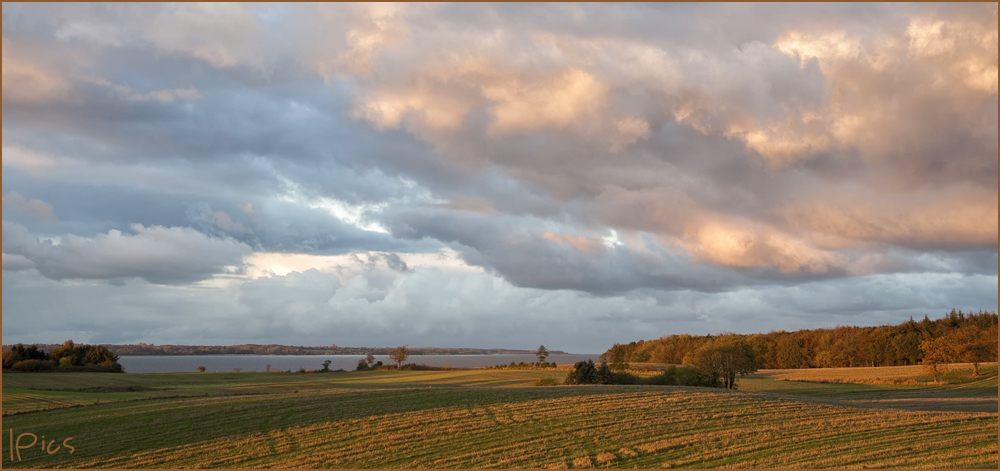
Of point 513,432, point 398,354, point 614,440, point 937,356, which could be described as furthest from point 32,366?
point 937,356

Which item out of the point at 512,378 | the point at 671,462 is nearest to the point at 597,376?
the point at 512,378

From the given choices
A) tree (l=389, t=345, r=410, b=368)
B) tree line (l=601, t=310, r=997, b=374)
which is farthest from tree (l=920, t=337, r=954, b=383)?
tree (l=389, t=345, r=410, b=368)

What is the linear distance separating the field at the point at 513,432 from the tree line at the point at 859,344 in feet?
202

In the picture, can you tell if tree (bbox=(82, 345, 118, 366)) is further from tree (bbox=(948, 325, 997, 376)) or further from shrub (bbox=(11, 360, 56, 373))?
tree (bbox=(948, 325, 997, 376))

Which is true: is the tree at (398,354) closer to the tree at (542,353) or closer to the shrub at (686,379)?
the tree at (542,353)

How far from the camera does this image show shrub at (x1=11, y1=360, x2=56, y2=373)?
86.6 metres

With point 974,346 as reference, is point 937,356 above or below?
below

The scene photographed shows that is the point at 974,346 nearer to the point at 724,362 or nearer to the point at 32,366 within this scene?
the point at 724,362

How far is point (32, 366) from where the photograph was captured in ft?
289

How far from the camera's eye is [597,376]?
62375 millimetres

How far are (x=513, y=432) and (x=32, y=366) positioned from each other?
3727 inches

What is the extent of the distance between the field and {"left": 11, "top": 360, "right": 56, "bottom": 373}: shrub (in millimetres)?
55955

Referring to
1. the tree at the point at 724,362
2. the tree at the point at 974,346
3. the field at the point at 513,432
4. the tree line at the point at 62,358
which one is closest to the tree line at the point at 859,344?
the tree at the point at 974,346

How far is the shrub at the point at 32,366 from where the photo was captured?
86.6m
